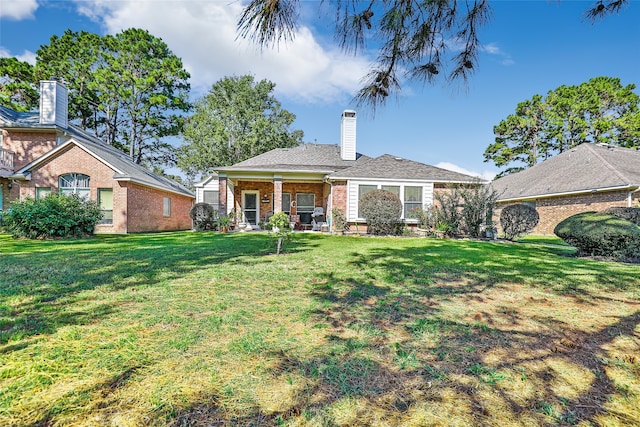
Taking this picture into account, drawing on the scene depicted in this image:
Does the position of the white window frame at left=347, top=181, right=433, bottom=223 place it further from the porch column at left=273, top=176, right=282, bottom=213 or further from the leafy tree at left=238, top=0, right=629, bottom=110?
the leafy tree at left=238, top=0, right=629, bottom=110

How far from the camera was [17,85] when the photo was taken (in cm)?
2561

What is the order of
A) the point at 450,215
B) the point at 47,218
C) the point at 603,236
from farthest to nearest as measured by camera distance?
the point at 450,215 → the point at 47,218 → the point at 603,236

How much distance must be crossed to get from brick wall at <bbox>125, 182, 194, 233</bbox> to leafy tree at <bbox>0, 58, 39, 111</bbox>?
18.3 metres

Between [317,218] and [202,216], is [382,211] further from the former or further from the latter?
[202,216]

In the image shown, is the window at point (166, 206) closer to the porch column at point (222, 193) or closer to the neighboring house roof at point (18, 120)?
the porch column at point (222, 193)

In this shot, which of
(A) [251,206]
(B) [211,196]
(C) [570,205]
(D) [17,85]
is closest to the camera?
(C) [570,205]

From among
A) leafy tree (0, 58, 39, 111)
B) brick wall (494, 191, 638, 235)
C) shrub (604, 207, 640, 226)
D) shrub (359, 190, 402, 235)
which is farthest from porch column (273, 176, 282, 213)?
leafy tree (0, 58, 39, 111)

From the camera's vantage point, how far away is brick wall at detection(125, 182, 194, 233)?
1521 centimetres

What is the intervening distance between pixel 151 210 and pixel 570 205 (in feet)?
76.1

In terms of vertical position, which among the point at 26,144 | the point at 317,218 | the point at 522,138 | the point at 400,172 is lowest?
the point at 317,218

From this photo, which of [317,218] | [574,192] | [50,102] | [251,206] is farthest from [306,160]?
[50,102]

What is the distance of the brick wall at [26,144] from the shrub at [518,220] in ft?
76.3

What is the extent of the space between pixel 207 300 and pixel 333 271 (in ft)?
7.90

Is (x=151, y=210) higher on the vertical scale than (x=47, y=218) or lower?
higher
